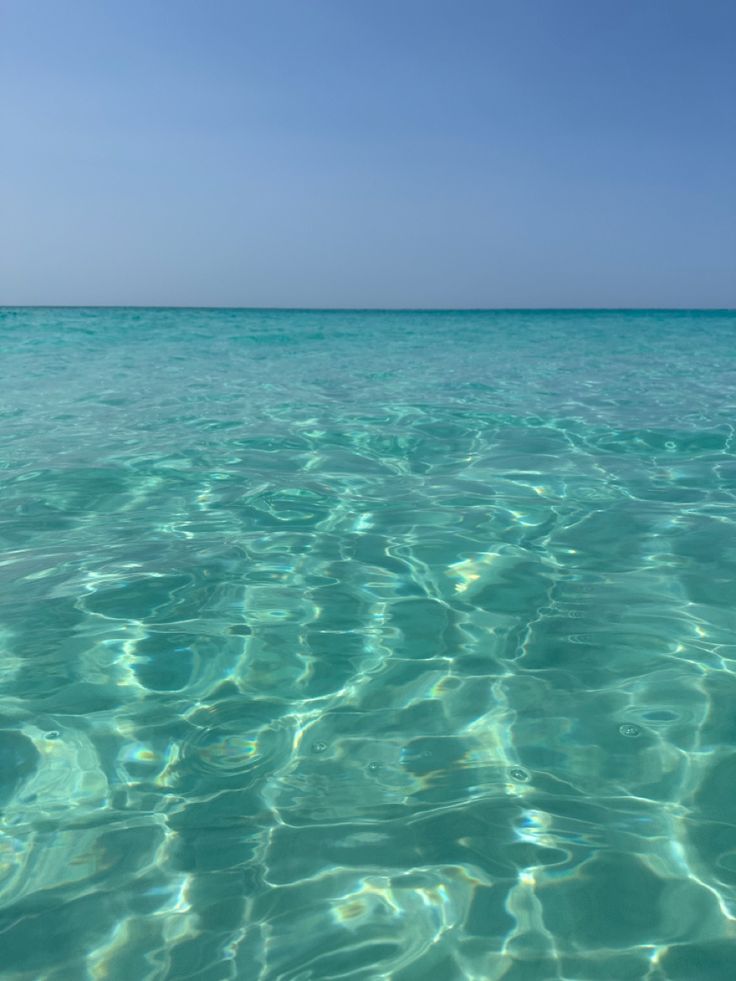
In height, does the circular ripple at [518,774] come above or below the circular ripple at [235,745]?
above

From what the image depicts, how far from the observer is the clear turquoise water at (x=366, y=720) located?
1.65 meters

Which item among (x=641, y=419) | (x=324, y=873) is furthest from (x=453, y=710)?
(x=641, y=419)

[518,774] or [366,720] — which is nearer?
[518,774]

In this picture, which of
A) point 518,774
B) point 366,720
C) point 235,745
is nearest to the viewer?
point 518,774

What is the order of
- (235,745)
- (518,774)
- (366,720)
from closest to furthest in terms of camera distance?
(518,774), (235,745), (366,720)

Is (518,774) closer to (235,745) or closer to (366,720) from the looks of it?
(366,720)

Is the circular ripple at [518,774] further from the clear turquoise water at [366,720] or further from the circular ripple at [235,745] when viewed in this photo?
the circular ripple at [235,745]

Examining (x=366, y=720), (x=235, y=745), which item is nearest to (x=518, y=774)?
(x=366, y=720)

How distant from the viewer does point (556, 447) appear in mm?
6395

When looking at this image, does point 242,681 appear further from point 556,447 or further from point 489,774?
point 556,447

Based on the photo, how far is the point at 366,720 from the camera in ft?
7.97

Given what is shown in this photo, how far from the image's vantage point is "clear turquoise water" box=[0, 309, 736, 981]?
1.65 m

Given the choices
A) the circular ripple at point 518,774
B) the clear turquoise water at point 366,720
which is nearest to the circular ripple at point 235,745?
the clear turquoise water at point 366,720

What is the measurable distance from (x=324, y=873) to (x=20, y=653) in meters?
1.60
